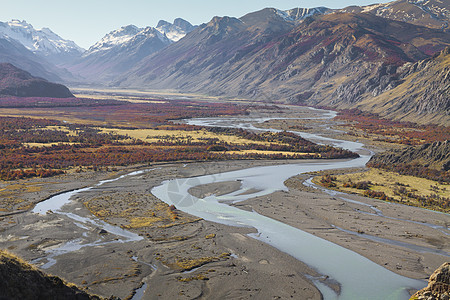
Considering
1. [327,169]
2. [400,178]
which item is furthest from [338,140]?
[400,178]

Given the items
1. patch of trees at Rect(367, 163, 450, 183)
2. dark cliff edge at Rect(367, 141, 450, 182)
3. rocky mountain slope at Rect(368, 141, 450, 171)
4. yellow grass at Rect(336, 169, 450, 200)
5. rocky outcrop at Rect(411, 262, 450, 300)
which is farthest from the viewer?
rocky mountain slope at Rect(368, 141, 450, 171)

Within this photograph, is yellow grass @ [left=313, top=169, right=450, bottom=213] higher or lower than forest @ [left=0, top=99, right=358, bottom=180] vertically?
lower

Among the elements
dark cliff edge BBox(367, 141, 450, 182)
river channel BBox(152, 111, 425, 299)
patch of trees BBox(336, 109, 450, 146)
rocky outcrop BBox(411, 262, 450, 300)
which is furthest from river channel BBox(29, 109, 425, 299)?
patch of trees BBox(336, 109, 450, 146)

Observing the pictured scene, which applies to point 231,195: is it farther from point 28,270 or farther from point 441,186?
point 28,270

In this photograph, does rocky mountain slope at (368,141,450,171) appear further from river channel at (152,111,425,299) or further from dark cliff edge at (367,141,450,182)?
river channel at (152,111,425,299)

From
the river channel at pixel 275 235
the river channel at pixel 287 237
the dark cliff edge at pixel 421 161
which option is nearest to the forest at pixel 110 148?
the dark cliff edge at pixel 421 161

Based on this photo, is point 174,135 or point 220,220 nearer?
point 220,220

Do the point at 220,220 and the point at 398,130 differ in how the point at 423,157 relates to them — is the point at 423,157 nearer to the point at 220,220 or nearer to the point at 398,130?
the point at 220,220

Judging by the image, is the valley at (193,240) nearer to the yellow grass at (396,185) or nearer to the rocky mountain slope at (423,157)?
the yellow grass at (396,185)

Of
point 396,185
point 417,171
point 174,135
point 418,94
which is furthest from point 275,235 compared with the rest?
point 418,94
